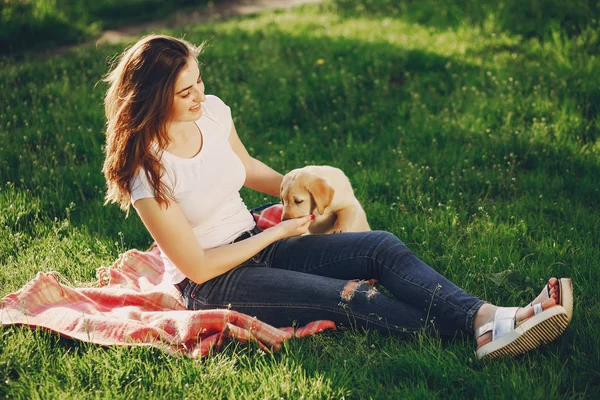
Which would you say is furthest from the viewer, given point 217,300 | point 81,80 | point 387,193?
point 81,80

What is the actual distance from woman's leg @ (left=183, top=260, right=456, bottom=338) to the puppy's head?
1.90 ft

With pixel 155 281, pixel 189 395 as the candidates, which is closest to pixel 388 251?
pixel 189 395

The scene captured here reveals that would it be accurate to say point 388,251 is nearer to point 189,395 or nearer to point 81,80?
point 189,395

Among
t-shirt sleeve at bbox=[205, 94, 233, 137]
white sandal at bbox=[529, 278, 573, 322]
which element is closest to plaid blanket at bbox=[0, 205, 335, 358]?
t-shirt sleeve at bbox=[205, 94, 233, 137]

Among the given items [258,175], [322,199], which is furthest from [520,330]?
[258,175]

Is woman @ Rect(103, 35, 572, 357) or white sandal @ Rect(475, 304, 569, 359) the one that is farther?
woman @ Rect(103, 35, 572, 357)

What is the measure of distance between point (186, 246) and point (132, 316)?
0.59 metres

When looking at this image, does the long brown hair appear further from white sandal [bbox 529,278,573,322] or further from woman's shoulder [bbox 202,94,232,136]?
white sandal [bbox 529,278,573,322]

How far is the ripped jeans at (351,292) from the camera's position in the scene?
124 inches

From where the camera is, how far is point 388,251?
335 cm

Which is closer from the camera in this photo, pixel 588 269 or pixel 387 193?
pixel 588 269

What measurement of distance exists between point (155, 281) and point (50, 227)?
1.12m

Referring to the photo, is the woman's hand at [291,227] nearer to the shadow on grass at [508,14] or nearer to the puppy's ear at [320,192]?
the puppy's ear at [320,192]

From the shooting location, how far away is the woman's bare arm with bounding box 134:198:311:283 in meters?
3.14
